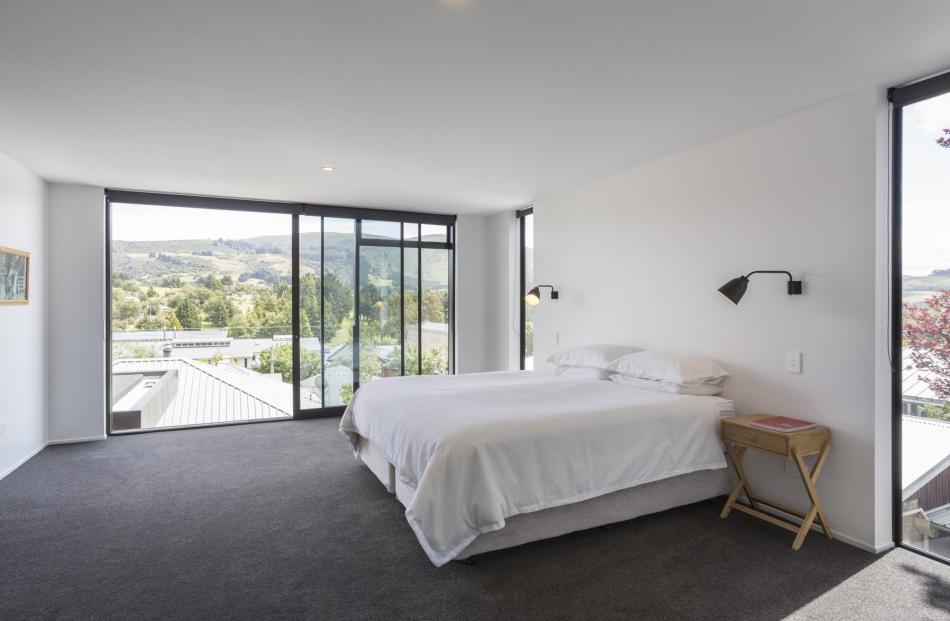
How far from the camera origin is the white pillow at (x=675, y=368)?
10.8 ft

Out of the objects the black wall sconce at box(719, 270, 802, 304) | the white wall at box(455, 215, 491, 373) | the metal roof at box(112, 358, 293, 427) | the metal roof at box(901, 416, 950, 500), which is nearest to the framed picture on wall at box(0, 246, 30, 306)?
the metal roof at box(112, 358, 293, 427)

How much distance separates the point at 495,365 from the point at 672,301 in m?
2.98

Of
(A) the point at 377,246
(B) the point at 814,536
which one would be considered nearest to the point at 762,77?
(B) the point at 814,536

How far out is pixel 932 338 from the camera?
2.58 m

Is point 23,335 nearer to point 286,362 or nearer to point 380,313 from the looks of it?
point 286,362

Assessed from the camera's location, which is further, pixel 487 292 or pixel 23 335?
pixel 487 292

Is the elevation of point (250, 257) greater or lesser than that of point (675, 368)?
greater

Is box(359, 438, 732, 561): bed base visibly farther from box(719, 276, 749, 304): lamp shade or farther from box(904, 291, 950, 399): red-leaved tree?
box(904, 291, 950, 399): red-leaved tree

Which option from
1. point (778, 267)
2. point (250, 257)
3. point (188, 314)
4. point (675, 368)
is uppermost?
point (250, 257)

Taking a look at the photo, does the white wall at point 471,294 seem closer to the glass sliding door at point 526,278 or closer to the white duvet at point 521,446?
the glass sliding door at point 526,278

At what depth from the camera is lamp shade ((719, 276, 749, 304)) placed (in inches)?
123

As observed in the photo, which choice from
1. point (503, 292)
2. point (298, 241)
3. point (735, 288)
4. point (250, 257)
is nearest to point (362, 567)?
point (735, 288)

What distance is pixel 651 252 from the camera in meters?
4.00

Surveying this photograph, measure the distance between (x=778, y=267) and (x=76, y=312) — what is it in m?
5.76
